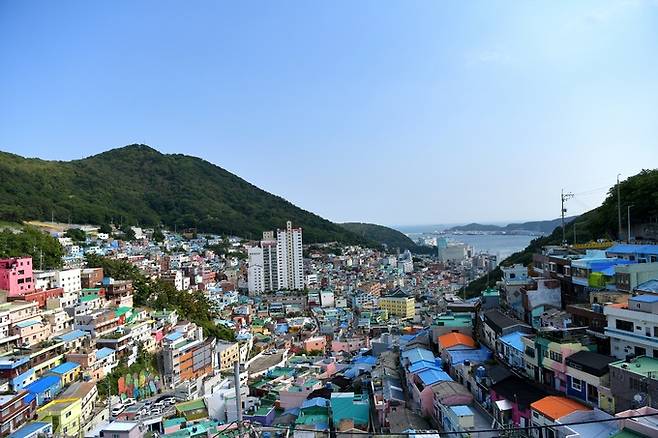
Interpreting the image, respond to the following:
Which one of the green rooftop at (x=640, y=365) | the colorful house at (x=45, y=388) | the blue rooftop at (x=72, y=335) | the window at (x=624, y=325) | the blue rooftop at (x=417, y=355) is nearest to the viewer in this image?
the green rooftop at (x=640, y=365)

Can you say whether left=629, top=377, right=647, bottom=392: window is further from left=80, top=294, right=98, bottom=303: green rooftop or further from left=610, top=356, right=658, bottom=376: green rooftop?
left=80, top=294, right=98, bottom=303: green rooftop

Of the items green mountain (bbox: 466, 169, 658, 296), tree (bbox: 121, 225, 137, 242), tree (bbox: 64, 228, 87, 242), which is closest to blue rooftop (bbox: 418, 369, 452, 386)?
green mountain (bbox: 466, 169, 658, 296)

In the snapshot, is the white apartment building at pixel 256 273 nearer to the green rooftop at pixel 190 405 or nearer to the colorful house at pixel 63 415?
the green rooftop at pixel 190 405

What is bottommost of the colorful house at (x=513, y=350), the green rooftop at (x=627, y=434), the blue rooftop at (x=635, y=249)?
the green rooftop at (x=627, y=434)

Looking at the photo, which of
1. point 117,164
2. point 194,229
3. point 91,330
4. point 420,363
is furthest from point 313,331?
point 117,164

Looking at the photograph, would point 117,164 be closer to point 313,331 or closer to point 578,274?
point 313,331

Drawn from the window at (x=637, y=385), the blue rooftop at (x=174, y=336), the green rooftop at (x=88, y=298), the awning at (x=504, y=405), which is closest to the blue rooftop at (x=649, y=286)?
the window at (x=637, y=385)
